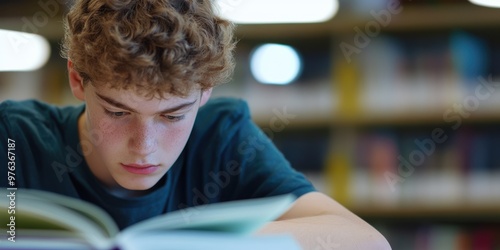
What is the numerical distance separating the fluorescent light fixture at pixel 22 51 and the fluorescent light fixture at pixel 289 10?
900 mm

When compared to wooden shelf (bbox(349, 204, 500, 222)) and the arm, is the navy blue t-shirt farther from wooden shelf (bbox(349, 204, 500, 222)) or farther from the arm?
wooden shelf (bbox(349, 204, 500, 222))

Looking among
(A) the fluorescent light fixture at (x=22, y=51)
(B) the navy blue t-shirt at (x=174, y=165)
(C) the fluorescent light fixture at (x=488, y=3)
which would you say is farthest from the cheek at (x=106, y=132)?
(C) the fluorescent light fixture at (x=488, y=3)

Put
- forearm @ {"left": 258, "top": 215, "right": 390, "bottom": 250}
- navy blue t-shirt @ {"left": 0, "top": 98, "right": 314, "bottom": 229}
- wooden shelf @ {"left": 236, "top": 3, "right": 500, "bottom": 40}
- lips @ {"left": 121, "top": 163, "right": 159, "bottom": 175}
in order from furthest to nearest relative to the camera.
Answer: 1. wooden shelf @ {"left": 236, "top": 3, "right": 500, "bottom": 40}
2. navy blue t-shirt @ {"left": 0, "top": 98, "right": 314, "bottom": 229}
3. lips @ {"left": 121, "top": 163, "right": 159, "bottom": 175}
4. forearm @ {"left": 258, "top": 215, "right": 390, "bottom": 250}

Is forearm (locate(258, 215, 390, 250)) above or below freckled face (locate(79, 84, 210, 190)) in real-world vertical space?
below

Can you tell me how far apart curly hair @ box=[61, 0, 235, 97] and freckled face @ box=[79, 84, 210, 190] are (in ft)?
0.07

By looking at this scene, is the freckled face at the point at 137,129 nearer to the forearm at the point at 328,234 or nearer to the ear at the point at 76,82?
the ear at the point at 76,82

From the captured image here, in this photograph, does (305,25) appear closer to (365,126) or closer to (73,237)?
(365,126)

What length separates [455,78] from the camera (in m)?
2.80

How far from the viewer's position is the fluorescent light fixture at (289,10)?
2859 millimetres

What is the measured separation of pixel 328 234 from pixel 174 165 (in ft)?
1.31

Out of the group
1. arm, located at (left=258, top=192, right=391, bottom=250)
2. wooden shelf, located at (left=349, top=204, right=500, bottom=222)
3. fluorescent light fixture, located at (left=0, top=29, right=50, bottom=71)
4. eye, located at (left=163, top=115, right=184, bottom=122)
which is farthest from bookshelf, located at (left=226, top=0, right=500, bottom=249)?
eye, located at (left=163, top=115, right=184, bottom=122)

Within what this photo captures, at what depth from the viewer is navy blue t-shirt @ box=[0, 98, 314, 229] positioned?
1208 millimetres

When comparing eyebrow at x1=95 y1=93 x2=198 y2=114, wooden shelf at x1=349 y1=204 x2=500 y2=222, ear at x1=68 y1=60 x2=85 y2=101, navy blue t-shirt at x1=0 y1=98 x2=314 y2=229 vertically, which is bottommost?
wooden shelf at x1=349 y1=204 x2=500 y2=222

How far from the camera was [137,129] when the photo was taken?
1.01 metres
